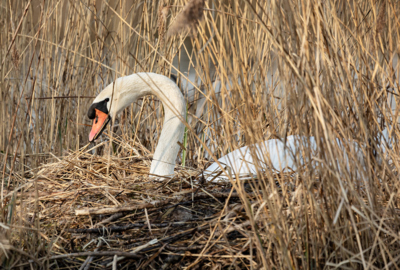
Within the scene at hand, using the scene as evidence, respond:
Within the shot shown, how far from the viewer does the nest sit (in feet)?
5.40

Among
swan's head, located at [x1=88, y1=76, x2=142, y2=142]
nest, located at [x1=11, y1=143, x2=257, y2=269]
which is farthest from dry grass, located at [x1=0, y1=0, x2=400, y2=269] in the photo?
swan's head, located at [x1=88, y1=76, x2=142, y2=142]

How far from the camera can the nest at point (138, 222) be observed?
165 centimetres

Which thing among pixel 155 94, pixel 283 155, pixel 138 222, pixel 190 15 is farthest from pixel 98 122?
pixel 190 15

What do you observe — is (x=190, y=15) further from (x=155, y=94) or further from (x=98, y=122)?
(x=98, y=122)

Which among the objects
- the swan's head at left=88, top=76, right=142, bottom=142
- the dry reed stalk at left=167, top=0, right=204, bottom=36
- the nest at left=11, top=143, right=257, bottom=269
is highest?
the dry reed stalk at left=167, top=0, right=204, bottom=36

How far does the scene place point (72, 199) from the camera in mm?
2145

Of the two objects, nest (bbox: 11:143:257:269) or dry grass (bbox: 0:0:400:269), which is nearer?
dry grass (bbox: 0:0:400:269)

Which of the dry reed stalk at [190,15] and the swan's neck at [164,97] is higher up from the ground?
the dry reed stalk at [190,15]

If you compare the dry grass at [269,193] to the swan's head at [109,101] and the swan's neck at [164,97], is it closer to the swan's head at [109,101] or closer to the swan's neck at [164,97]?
the swan's neck at [164,97]

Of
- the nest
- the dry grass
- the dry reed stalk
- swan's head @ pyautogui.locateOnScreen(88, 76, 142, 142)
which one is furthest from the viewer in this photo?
swan's head @ pyautogui.locateOnScreen(88, 76, 142, 142)

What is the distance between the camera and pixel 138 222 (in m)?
1.88

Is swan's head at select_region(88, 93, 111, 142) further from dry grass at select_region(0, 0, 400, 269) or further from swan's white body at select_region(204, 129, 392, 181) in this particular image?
swan's white body at select_region(204, 129, 392, 181)

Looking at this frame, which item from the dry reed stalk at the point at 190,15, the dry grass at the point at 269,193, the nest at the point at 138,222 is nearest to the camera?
the dry reed stalk at the point at 190,15

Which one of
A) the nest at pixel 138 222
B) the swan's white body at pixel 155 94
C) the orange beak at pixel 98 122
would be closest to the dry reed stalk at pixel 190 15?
the nest at pixel 138 222
